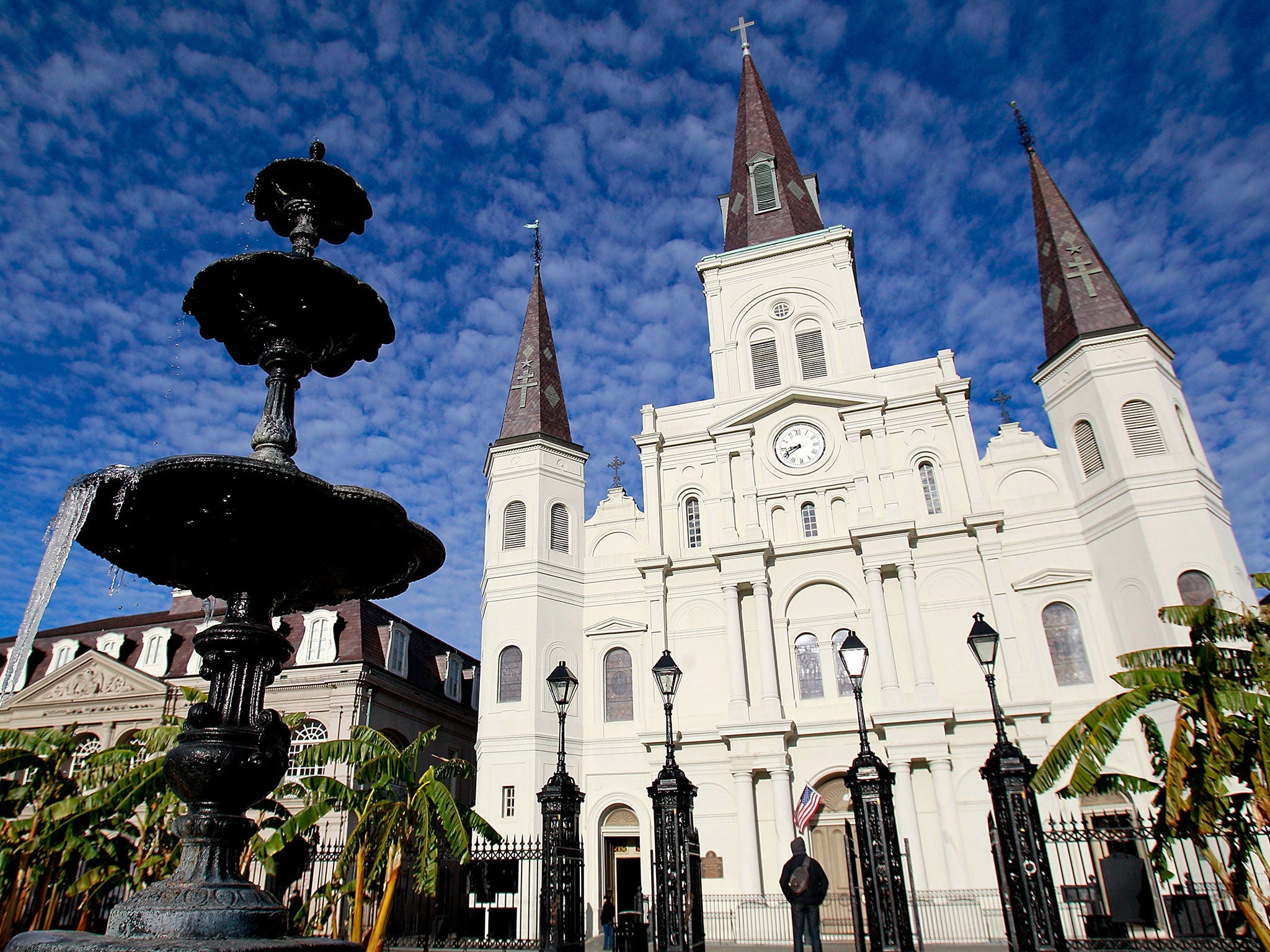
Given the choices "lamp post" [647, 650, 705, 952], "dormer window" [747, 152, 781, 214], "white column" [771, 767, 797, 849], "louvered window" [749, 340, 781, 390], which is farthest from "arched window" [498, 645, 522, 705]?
"dormer window" [747, 152, 781, 214]

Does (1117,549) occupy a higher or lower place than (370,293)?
higher

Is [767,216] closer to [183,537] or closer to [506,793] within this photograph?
[506,793]

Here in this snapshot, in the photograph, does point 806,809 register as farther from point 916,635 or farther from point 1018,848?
point 916,635

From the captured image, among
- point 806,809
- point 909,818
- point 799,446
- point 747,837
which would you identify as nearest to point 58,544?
point 806,809

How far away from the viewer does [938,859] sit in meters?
22.0

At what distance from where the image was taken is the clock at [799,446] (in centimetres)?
2875

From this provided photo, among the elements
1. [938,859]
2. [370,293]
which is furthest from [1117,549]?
[370,293]

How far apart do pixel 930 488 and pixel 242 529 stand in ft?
79.9

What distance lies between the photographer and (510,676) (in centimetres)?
2628

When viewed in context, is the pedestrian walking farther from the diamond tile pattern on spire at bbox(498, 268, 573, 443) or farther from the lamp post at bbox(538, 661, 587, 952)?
the diamond tile pattern on spire at bbox(498, 268, 573, 443)

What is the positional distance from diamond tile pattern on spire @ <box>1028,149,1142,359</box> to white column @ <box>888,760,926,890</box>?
1367 centimetres

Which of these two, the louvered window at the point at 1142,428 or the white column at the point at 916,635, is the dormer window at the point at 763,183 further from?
the white column at the point at 916,635

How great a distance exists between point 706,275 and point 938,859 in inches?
864

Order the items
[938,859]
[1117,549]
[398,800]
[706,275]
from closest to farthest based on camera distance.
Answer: [398,800], [938,859], [1117,549], [706,275]
